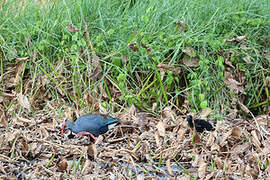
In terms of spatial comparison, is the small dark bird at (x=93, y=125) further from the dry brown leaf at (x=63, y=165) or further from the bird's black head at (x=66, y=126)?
the dry brown leaf at (x=63, y=165)

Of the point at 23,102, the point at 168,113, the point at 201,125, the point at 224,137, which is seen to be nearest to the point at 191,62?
the point at 168,113

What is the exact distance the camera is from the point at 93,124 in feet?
9.37

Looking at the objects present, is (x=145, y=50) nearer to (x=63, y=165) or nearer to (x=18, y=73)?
(x=18, y=73)

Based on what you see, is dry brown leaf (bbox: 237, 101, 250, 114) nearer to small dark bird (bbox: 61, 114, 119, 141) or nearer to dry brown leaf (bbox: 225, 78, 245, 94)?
dry brown leaf (bbox: 225, 78, 245, 94)

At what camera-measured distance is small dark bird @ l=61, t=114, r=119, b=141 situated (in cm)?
286

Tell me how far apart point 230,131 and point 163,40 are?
0.96 meters

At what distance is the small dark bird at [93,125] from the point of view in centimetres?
286

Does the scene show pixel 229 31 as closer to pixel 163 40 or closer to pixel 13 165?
pixel 163 40

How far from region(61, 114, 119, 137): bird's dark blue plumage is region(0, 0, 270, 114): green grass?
40 cm

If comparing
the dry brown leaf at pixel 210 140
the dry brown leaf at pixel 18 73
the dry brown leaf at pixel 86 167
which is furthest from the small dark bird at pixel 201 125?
the dry brown leaf at pixel 18 73

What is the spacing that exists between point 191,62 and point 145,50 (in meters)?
0.37

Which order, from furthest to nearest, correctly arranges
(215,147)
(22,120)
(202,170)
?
(22,120) → (215,147) → (202,170)

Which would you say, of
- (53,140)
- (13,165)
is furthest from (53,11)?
(13,165)

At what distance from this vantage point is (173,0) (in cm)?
396
